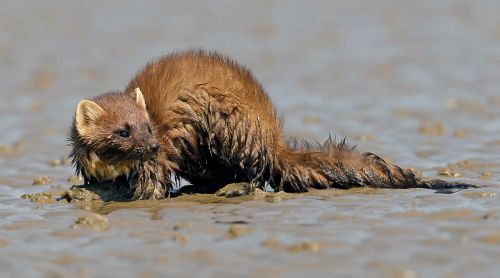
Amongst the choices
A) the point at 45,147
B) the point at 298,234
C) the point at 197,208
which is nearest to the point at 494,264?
the point at 298,234

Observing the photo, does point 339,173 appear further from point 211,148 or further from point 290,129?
point 290,129

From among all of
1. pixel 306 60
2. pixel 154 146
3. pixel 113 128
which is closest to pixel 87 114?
pixel 113 128

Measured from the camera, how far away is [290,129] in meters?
13.1

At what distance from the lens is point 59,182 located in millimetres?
9961

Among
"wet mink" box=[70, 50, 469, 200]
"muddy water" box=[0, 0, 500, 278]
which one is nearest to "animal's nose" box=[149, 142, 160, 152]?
"wet mink" box=[70, 50, 469, 200]

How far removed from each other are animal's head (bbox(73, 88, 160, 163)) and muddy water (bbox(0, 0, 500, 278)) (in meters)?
0.64

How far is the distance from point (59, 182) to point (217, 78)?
3.33 metres

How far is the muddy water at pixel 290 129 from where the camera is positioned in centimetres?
524

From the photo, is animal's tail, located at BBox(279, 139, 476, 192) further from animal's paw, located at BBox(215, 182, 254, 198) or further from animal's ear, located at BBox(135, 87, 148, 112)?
animal's ear, located at BBox(135, 87, 148, 112)

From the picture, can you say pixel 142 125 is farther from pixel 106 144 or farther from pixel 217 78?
pixel 217 78

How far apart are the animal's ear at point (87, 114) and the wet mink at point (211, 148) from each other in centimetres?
13

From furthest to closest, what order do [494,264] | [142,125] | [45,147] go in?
1. [45,147]
2. [142,125]
3. [494,264]

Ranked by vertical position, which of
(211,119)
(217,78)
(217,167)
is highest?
(217,78)

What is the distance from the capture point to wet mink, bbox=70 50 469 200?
316 inches
